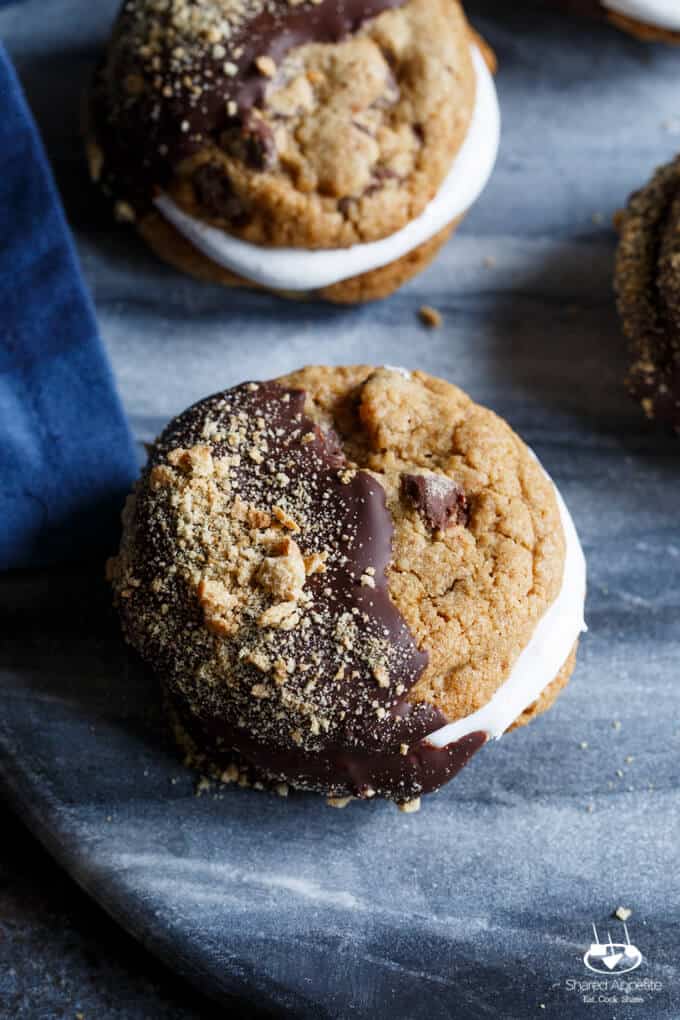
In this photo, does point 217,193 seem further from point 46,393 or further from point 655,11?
point 655,11

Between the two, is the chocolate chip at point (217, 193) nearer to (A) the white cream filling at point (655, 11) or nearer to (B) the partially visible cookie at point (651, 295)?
(B) the partially visible cookie at point (651, 295)

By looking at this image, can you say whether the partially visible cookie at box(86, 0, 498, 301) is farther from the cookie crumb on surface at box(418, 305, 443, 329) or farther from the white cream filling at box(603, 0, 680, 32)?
the white cream filling at box(603, 0, 680, 32)

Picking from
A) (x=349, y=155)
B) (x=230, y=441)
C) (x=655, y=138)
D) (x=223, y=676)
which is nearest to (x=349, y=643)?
(x=223, y=676)

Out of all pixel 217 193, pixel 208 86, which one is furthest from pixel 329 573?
pixel 208 86

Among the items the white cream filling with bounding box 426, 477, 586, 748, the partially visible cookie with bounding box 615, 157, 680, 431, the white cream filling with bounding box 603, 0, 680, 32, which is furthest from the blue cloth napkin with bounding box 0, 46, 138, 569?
the white cream filling with bounding box 603, 0, 680, 32

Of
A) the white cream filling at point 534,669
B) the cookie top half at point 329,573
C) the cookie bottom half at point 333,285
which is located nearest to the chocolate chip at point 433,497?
the cookie top half at point 329,573

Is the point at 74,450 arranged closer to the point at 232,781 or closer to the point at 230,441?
the point at 230,441
